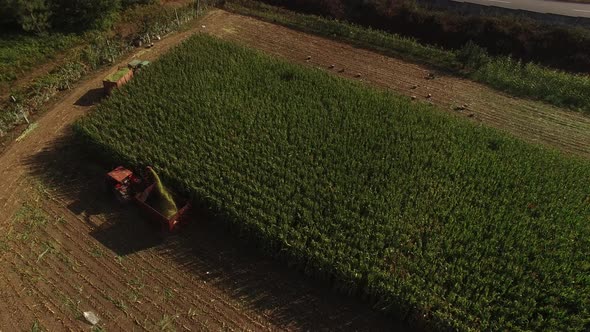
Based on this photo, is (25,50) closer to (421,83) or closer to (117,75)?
(117,75)

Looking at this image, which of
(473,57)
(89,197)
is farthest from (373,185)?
(473,57)

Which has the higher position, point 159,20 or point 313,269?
point 159,20

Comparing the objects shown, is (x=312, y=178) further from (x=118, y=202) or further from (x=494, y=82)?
(x=494, y=82)

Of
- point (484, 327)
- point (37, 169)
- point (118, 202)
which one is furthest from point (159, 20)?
point (484, 327)

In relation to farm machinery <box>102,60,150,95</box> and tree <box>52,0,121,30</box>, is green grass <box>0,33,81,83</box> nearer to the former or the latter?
tree <box>52,0,121,30</box>

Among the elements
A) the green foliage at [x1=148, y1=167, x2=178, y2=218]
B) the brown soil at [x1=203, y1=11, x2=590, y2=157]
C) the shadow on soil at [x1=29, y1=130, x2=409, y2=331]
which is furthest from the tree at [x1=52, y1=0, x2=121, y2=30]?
the green foliage at [x1=148, y1=167, x2=178, y2=218]
